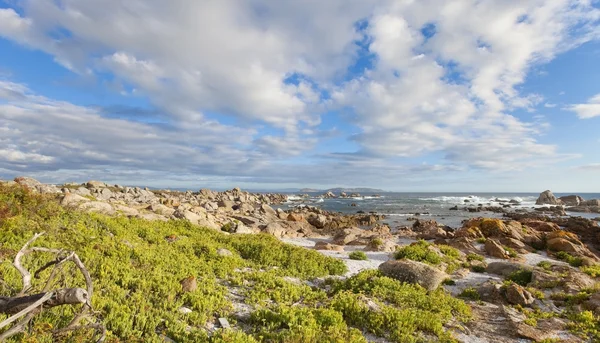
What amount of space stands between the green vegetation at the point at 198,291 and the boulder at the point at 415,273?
71 cm

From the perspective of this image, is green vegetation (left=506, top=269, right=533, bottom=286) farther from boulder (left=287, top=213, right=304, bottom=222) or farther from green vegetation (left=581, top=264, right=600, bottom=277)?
boulder (left=287, top=213, right=304, bottom=222)

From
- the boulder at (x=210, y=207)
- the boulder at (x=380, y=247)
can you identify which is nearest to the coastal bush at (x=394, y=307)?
the boulder at (x=380, y=247)

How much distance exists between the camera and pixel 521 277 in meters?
15.9

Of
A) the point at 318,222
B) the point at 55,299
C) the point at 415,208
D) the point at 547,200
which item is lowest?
the point at 318,222

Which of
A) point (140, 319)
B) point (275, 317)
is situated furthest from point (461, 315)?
point (140, 319)

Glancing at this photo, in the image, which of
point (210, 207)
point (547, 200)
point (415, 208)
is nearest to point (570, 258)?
point (210, 207)

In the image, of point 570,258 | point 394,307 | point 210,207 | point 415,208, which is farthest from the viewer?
point 415,208

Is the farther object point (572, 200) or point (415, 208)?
point (572, 200)

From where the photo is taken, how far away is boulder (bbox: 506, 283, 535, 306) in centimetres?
1242

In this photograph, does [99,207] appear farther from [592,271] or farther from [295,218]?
[295,218]

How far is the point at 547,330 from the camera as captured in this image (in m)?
10.1

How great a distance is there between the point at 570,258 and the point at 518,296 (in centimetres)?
1375

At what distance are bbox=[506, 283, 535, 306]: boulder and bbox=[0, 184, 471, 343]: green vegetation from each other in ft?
8.60

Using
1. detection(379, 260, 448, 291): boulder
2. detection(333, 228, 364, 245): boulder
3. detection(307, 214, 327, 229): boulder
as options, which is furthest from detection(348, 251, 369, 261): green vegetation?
detection(307, 214, 327, 229): boulder
